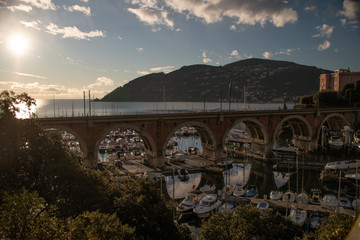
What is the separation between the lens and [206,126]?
3578cm

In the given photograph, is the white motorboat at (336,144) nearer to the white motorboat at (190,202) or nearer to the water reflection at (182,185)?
the water reflection at (182,185)

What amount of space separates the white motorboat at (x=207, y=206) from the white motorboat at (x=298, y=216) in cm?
623

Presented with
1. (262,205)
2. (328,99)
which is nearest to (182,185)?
(262,205)

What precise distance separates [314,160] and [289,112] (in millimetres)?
9056

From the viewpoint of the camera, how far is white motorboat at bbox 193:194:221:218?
2119 centimetres

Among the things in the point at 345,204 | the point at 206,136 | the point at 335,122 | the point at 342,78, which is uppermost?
the point at 342,78

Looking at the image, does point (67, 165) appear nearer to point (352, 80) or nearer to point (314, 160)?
point (314, 160)

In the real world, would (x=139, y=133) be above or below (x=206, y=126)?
A: below

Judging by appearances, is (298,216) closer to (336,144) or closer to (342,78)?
(336,144)

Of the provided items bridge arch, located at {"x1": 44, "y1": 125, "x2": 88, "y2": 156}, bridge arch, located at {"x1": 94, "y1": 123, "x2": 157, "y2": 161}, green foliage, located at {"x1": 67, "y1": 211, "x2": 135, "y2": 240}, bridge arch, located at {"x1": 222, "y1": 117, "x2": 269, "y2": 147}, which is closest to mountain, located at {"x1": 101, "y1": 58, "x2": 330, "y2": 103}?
bridge arch, located at {"x1": 222, "y1": 117, "x2": 269, "y2": 147}

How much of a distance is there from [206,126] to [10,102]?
26.5 metres

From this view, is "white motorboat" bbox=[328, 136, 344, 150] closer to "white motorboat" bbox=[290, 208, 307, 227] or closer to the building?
the building

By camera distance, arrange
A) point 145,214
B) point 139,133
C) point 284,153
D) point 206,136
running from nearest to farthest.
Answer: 1. point 145,214
2. point 139,133
3. point 206,136
4. point 284,153

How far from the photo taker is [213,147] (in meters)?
37.0
